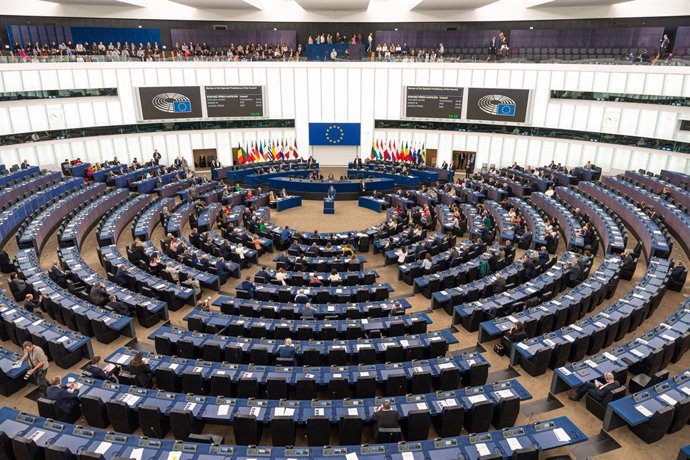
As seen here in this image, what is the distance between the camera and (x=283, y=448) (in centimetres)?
895

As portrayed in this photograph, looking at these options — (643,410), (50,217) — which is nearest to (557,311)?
(643,410)

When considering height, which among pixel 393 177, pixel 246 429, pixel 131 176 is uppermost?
pixel 131 176

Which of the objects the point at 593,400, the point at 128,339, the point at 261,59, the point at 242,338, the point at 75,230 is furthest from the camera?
the point at 261,59

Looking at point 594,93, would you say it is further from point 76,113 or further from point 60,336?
point 76,113

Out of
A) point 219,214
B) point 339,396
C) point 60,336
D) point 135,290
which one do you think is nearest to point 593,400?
point 339,396

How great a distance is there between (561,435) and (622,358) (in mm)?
4092

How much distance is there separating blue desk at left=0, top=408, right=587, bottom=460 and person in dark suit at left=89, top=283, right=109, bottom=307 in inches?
242

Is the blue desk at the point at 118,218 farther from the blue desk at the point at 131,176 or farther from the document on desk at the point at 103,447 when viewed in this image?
the document on desk at the point at 103,447

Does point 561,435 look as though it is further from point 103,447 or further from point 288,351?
point 103,447

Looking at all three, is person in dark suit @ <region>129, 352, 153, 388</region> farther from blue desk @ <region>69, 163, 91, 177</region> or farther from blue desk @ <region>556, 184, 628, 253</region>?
blue desk @ <region>69, 163, 91, 177</region>

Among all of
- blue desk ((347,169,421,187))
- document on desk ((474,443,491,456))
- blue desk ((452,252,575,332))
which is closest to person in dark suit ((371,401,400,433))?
document on desk ((474,443,491,456))

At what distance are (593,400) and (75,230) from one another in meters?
21.4

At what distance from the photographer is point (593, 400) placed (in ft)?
36.7

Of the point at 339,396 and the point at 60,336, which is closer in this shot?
the point at 339,396
